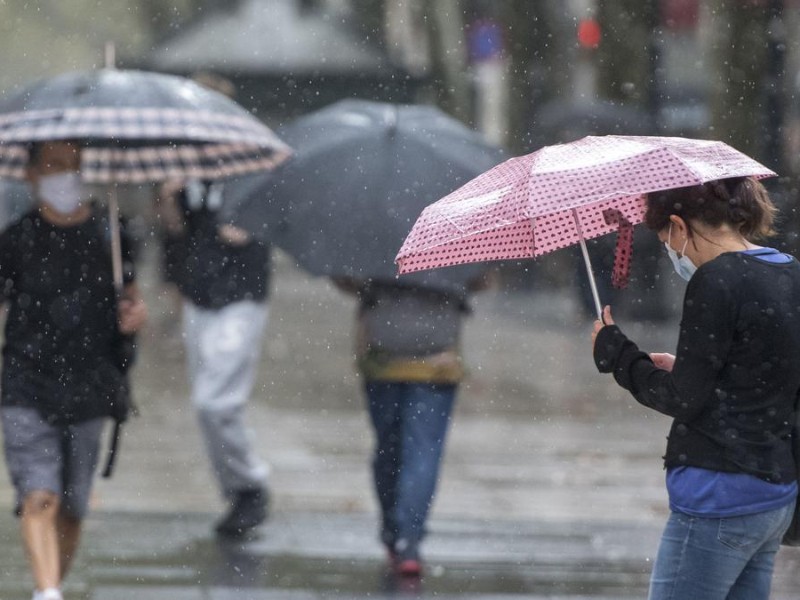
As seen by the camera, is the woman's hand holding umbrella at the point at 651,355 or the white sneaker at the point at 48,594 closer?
the woman's hand holding umbrella at the point at 651,355

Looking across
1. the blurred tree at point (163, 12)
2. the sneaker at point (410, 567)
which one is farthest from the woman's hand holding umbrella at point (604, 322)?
the blurred tree at point (163, 12)

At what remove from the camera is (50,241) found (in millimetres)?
5652

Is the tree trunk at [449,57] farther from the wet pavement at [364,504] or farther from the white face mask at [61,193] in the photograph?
the white face mask at [61,193]

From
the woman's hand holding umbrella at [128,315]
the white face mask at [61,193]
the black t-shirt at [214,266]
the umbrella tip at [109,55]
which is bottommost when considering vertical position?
the black t-shirt at [214,266]

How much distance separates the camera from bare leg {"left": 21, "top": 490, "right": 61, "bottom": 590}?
5.47m

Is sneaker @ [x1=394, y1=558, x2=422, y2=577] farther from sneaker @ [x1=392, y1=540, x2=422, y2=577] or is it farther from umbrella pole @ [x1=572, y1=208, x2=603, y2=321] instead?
Answer: umbrella pole @ [x1=572, y1=208, x2=603, y2=321]

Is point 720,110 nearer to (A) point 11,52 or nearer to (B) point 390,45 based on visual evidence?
(B) point 390,45

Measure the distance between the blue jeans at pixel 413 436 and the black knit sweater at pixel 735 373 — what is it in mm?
2543

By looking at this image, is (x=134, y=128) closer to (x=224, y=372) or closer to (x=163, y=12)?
(x=224, y=372)

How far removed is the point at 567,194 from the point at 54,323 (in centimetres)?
241

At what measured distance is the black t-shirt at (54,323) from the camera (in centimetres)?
562

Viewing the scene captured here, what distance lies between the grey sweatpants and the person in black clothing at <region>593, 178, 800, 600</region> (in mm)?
3233

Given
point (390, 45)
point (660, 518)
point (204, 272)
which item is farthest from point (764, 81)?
point (390, 45)

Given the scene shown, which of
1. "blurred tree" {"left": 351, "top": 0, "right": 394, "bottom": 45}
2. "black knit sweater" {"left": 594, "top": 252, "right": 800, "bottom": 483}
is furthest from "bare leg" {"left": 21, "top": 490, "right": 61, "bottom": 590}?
"blurred tree" {"left": 351, "top": 0, "right": 394, "bottom": 45}
